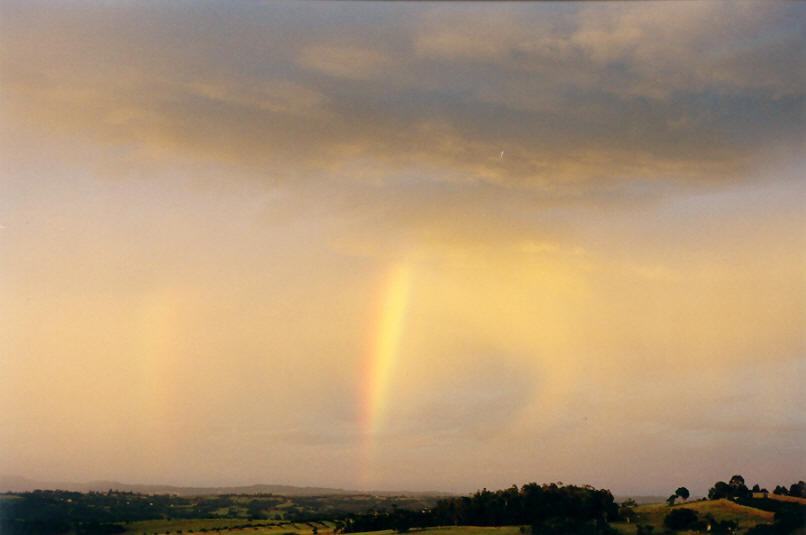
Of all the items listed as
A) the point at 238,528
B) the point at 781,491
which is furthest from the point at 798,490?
the point at 238,528

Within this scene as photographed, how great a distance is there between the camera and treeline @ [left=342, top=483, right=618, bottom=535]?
11394 centimetres

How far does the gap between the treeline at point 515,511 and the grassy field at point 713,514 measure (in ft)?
15.5

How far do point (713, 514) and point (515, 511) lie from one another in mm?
30177

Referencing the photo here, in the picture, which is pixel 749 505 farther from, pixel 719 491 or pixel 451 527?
pixel 451 527

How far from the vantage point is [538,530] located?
10619 cm

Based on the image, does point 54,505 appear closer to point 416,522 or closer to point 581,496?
point 416,522

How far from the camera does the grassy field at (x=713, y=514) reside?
101438 mm

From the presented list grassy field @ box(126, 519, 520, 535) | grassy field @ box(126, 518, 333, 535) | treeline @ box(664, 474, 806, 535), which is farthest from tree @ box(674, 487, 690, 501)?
grassy field @ box(126, 518, 333, 535)

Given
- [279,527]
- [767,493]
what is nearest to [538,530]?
[767,493]

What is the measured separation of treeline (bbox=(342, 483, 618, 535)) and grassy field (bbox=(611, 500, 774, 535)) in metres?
4.72

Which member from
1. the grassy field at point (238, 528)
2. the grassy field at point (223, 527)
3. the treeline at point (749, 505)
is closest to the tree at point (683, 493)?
the treeline at point (749, 505)

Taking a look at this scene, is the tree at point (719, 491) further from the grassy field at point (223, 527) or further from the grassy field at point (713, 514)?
the grassy field at point (223, 527)

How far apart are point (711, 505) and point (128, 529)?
9678cm

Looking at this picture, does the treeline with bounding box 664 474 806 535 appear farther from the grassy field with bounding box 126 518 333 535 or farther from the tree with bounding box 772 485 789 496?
the grassy field with bounding box 126 518 333 535
